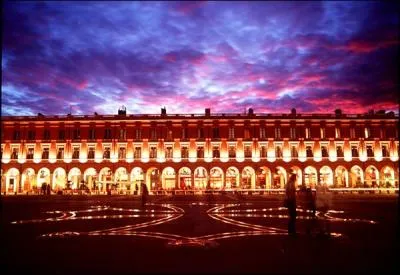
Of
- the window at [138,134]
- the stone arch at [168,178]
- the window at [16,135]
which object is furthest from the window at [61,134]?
the stone arch at [168,178]

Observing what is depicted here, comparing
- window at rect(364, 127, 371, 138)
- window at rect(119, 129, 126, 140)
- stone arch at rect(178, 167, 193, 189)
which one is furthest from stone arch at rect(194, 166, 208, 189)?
window at rect(364, 127, 371, 138)

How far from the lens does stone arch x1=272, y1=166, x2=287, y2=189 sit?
162 feet

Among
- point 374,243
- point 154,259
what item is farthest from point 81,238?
point 374,243

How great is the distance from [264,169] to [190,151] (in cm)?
1086

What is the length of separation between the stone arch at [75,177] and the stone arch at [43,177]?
308 cm

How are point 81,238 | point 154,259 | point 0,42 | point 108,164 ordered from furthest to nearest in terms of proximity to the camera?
point 108,164, point 81,238, point 154,259, point 0,42

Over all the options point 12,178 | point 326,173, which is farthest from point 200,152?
point 12,178

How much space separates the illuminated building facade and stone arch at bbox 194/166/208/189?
0.14 meters

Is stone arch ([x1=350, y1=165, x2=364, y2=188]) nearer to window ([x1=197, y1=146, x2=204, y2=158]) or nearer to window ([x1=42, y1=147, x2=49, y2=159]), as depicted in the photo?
window ([x1=197, y1=146, x2=204, y2=158])

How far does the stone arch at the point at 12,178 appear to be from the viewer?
49.6 meters

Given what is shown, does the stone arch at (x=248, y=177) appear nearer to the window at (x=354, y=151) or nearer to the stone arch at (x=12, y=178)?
the window at (x=354, y=151)

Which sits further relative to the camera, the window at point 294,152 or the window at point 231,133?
the window at point 231,133

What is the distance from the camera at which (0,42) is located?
20.5ft

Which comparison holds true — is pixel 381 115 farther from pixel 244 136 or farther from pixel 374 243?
pixel 374 243
